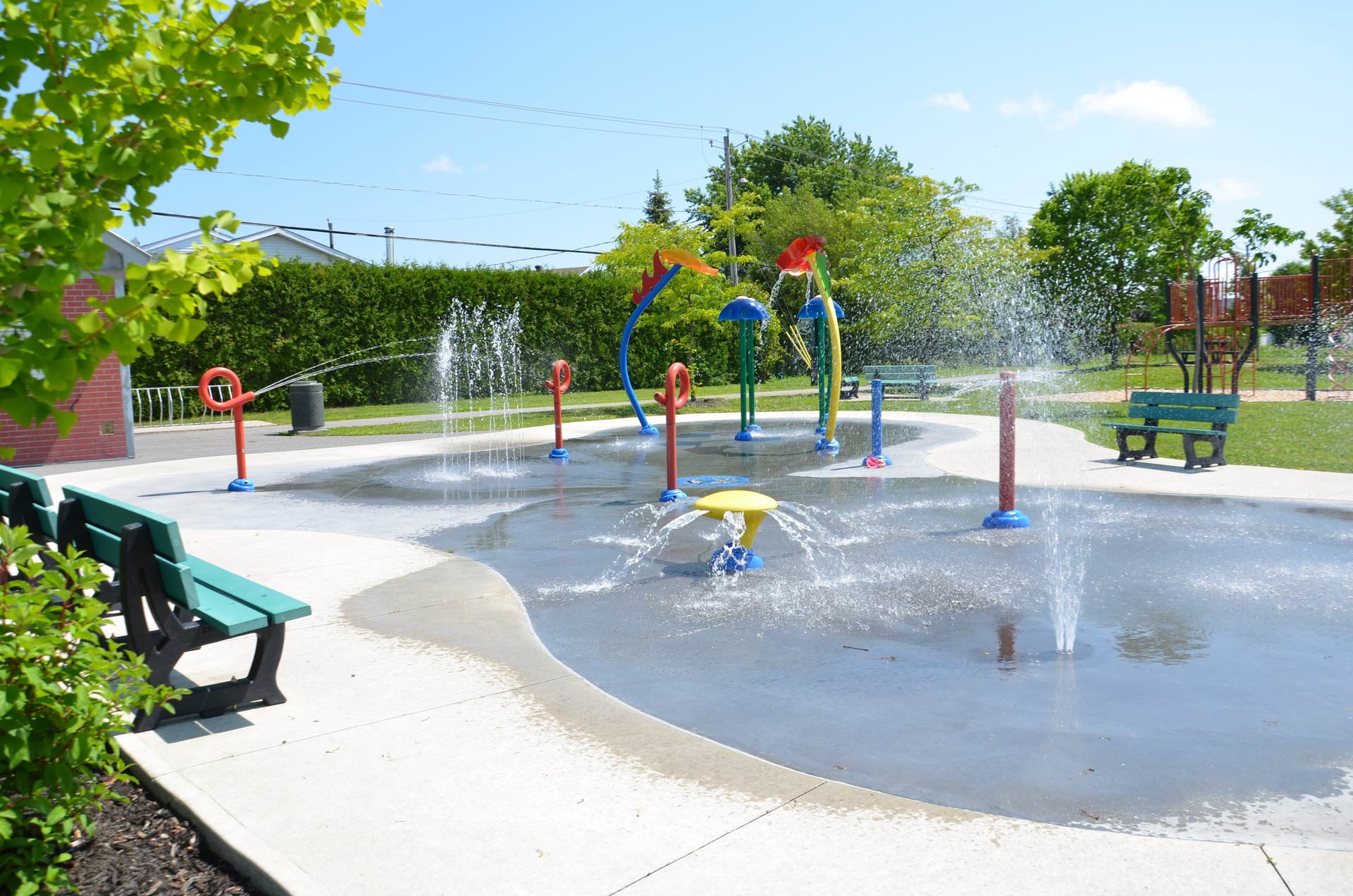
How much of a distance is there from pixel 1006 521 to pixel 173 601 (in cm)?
669

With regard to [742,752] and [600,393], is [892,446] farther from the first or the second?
[600,393]

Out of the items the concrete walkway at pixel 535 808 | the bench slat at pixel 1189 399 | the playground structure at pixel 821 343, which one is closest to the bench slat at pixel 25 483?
the concrete walkway at pixel 535 808

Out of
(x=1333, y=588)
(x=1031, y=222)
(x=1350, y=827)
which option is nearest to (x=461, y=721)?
(x=1350, y=827)

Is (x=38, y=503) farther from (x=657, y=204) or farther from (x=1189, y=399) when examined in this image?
(x=657, y=204)

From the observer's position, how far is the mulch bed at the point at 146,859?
10.2ft

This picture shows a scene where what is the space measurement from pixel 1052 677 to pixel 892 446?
35.4 feet

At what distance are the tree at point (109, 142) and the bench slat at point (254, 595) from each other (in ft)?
6.64

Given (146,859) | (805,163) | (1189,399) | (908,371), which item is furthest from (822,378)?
(805,163)

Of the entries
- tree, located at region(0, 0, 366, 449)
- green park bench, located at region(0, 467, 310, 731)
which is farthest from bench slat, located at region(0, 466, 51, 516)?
tree, located at region(0, 0, 366, 449)

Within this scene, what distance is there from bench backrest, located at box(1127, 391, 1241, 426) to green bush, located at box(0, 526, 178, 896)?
11.8 meters

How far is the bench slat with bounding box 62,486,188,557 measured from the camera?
14.1 feet

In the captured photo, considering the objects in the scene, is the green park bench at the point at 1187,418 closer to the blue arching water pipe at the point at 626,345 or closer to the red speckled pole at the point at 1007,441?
the red speckled pole at the point at 1007,441

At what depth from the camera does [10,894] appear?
9.64ft

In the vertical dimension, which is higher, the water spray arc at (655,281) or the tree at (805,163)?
the tree at (805,163)
